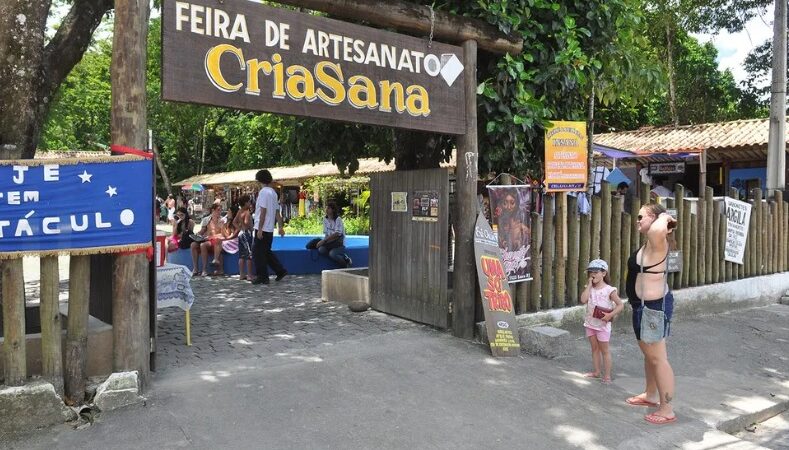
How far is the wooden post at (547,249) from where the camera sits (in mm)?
7031

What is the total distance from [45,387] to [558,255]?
541 cm

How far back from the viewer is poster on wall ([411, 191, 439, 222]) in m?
6.69

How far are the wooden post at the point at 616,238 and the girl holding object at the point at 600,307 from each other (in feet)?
8.46

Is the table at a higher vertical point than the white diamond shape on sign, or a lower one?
lower

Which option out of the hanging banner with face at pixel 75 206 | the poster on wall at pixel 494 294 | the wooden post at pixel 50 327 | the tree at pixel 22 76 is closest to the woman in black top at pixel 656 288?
the poster on wall at pixel 494 294

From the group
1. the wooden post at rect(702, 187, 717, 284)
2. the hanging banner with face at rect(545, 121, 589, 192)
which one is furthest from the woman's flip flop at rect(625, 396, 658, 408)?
the wooden post at rect(702, 187, 717, 284)

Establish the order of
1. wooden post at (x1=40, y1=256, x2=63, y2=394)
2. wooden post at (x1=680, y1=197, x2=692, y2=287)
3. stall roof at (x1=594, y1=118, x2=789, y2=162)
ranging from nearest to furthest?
wooden post at (x1=40, y1=256, x2=63, y2=394) → wooden post at (x1=680, y1=197, x2=692, y2=287) → stall roof at (x1=594, y1=118, x2=789, y2=162)

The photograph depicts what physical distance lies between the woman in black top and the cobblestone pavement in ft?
9.54

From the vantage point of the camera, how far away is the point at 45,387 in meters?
4.09

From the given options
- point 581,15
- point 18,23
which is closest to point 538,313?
point 581,15

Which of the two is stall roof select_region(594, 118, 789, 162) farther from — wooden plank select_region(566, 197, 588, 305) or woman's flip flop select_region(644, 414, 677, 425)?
woman's flip flop select_region(644, 414, 677, 425)

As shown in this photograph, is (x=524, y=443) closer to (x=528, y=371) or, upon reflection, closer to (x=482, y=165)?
(x=528, y=371)

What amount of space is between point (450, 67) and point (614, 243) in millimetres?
3368

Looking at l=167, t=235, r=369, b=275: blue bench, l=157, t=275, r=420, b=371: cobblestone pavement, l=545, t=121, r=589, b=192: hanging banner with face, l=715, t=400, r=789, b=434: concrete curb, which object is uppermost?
l=545, t=121, r=589, b=192: hanging banner with face
